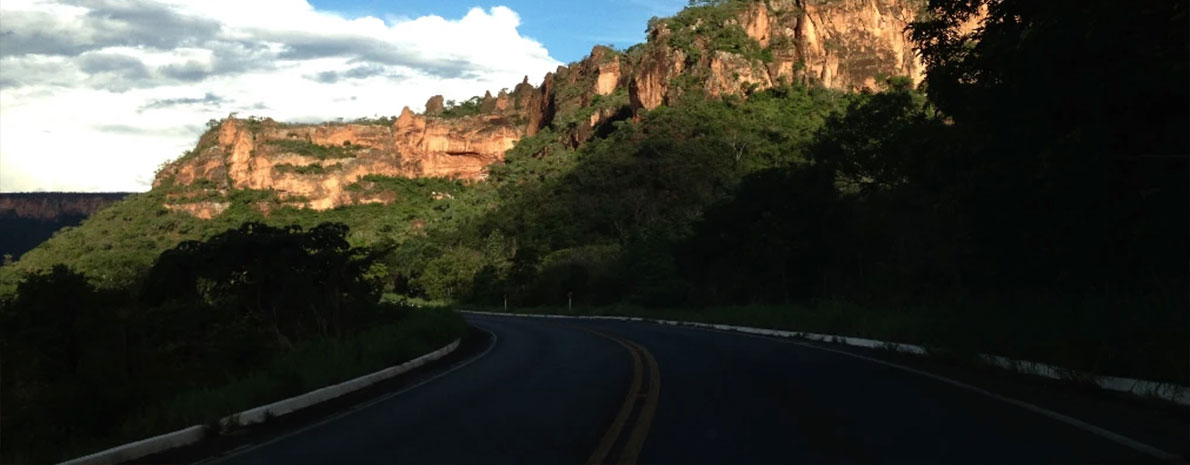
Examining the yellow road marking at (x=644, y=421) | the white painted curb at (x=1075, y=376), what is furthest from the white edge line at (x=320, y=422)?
the white painted curb at (x=1075, y=376)

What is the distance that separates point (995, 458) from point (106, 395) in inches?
545

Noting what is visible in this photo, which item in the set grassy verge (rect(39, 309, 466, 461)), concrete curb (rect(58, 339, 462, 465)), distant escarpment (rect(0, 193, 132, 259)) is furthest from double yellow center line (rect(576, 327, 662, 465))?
distant escarpment (rect(0, 193, 132, 259))

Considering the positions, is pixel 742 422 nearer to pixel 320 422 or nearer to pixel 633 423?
pixel 633 423

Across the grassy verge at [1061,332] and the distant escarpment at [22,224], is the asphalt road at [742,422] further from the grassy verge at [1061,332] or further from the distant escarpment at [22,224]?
the distant escarpment at [22,224]

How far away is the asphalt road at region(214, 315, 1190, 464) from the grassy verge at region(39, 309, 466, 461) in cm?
135

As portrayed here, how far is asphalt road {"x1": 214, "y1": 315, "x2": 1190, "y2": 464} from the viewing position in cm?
829

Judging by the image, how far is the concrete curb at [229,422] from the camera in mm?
9367

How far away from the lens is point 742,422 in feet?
33.2

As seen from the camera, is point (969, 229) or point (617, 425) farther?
point (969, 229)

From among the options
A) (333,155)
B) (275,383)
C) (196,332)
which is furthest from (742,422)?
(333,155)

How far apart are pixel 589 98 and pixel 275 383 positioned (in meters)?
154

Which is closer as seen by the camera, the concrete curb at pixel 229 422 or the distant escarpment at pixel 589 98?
the concrete curb at pixel 229 422

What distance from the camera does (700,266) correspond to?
166 feet

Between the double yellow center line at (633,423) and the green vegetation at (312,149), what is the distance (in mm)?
173710
